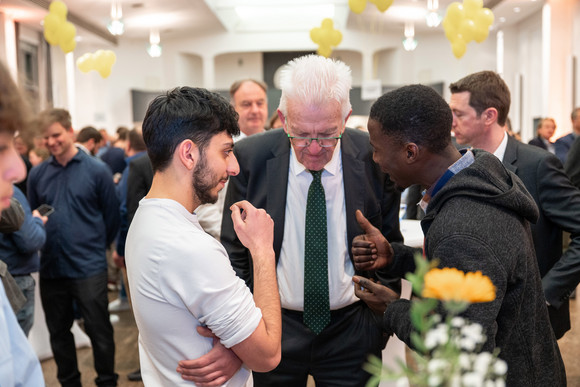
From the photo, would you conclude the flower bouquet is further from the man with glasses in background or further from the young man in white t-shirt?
the man with glasses in background

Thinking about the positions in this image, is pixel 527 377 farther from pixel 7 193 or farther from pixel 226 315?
pixel 7 193

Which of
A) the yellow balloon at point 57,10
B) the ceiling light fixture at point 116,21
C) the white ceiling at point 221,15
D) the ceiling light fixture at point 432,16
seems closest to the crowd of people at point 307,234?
the yellow balloon at point 57,10

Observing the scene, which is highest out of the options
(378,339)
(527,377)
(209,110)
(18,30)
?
(18,30)

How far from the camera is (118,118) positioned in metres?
16.9

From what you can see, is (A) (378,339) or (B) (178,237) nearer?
(B) (178,237)

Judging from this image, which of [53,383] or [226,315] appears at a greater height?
[226,315]

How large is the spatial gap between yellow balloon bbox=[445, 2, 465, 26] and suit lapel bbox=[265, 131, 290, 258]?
6.84 metres

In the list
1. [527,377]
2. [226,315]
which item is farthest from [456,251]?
[226,315]

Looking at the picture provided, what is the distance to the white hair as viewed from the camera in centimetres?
190

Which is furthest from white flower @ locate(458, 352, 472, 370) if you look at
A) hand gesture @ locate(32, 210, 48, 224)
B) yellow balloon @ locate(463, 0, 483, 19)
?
yellow balloon @ locate(463, 0, 483, 19)

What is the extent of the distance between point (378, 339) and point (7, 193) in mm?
1455

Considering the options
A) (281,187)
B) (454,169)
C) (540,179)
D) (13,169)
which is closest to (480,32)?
(540,179)

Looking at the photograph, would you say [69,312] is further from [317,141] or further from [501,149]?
[501,149]

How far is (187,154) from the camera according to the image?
1392 mm
